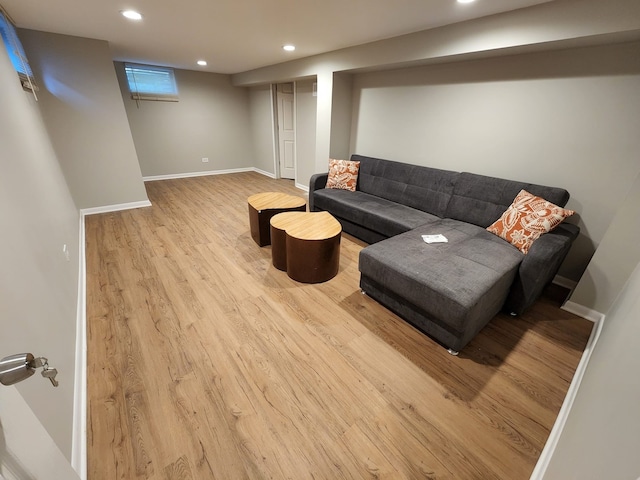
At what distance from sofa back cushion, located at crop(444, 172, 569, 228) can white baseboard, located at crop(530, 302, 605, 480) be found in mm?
873

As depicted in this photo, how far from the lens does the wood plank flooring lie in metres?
1.23

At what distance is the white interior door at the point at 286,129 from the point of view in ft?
17.8

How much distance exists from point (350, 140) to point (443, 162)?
1.63m

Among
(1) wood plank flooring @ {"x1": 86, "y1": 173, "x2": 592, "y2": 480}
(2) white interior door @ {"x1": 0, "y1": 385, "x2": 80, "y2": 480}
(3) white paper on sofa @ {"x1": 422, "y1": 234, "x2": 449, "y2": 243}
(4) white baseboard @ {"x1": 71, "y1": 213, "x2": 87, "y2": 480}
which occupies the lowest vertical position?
(1) wood plank flooring @ {"x1": 86, "y1": 173, "x2": 592, "y2": 480}

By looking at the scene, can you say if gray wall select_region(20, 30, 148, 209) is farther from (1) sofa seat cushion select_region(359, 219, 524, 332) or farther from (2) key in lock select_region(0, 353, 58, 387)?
(2) key in lock select_region(0, 353, 58, 387)

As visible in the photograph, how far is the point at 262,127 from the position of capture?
20.5 ft

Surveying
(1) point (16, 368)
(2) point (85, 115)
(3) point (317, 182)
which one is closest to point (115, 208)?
(2) point (85, 115)

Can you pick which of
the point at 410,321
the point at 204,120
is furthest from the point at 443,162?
the point at 204,120

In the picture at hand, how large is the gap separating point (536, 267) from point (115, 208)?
513 cm

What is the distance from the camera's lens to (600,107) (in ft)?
6.94

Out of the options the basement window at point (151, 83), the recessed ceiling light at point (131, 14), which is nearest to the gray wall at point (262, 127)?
the basement window at point (151, 83)

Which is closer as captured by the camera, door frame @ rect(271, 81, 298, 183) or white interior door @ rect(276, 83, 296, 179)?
door frame @ rect(271, 81, 298, 183)

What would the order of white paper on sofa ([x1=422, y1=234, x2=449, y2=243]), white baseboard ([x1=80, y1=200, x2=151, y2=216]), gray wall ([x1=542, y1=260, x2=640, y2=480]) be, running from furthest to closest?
white baseboard ([x1=80, y1=200, x2=151, y2=216]) < white paper on sofa ([x1=422, y1=234, x2=449, y2=243]) < gray wall ([x1=542, y1=260, x2=640, y2=480])

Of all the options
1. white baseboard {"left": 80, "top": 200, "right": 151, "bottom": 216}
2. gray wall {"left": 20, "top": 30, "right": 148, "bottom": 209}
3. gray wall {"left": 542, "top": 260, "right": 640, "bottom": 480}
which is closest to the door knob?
gray wall {"left": 542, "top": 260, "right": 640, "bottom": 480}
